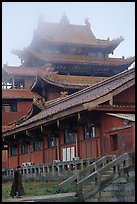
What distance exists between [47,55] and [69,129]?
21.3 metres

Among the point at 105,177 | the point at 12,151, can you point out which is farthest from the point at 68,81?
the point at 105,177

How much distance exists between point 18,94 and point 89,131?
1689 centimetres

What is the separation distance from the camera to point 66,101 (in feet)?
88.5

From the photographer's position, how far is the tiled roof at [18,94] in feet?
118

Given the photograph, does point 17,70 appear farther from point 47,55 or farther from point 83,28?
point 83,28

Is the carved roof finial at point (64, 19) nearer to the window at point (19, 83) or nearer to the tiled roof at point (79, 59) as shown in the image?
the tiled roof at point (79, 59)

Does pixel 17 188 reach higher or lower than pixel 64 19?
lower

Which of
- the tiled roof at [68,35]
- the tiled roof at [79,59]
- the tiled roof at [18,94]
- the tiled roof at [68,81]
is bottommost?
the tiled roof at [18,94]

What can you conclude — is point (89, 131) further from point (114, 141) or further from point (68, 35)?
point (68, 35)

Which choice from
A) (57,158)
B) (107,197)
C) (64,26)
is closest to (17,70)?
(64,26)

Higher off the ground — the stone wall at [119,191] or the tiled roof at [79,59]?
the tiled roof at [79,59]

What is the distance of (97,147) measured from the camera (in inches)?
793

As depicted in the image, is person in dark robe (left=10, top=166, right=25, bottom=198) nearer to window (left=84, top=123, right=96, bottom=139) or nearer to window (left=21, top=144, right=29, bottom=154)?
window (left=84, top=123, right=96, bottom=139)

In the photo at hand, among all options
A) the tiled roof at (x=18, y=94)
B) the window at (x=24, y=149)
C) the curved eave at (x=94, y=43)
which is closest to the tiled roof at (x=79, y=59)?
the curved eave at (x=94, y=43)
